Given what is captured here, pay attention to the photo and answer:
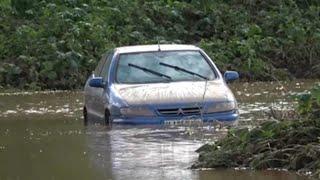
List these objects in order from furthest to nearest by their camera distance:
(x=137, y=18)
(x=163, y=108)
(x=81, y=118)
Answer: (x=137, y=18) → (x=81, y=118) → (x=163, y=108)

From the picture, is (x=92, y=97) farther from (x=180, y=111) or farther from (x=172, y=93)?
(x=180, y=111)

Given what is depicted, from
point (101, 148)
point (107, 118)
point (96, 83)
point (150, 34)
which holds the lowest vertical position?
point (150, 34)

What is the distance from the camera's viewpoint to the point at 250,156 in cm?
862

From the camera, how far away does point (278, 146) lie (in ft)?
28.2

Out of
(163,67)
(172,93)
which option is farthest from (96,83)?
(172,93)

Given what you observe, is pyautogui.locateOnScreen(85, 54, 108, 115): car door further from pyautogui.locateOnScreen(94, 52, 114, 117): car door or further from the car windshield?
the car windshield

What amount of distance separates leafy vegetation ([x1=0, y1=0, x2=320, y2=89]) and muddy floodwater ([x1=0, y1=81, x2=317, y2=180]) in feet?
18.6

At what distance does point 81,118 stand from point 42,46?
8386 millimetres

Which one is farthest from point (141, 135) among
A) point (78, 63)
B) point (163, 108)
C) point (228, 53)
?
point (228, 53)

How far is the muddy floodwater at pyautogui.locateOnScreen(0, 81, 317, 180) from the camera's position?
859 centimetres

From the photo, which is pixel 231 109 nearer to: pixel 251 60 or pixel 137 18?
pixel 251 60

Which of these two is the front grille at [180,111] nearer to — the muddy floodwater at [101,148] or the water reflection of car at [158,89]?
the water reflection of car at [158,89]

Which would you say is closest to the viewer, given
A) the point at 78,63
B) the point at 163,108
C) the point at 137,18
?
the point at 163,108

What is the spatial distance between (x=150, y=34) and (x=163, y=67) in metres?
12.1
